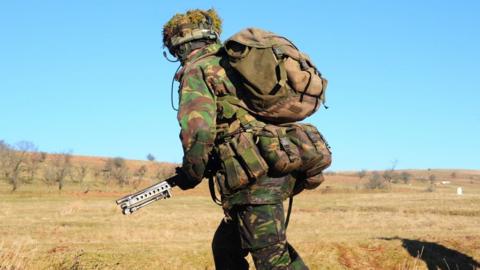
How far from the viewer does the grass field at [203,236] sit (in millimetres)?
10875

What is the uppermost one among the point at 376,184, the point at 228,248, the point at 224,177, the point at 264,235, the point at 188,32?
the point at 376,184

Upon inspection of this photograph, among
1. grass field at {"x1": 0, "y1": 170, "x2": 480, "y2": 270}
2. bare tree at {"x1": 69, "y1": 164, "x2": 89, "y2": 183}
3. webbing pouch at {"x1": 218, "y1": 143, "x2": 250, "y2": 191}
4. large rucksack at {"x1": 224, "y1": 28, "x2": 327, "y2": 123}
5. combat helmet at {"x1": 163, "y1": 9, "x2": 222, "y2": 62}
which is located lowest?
grass field at {"x1": 0, "y1": 170, "x2": 480, "y2": 270}

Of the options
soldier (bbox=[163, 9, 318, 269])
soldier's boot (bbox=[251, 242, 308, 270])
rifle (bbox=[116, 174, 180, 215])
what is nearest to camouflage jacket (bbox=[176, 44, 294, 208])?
soldier (bbox=[163, 9, 318, 269])

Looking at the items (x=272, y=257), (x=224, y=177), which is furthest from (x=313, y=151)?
(x=272, y=257)

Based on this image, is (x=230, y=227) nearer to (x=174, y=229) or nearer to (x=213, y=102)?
(x=213, y=102)

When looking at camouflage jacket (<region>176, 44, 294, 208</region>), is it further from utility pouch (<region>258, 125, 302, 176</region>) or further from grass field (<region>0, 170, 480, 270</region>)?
grass field (<region>0, 170, 480, 270</region>)

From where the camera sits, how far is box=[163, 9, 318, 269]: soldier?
429 cm

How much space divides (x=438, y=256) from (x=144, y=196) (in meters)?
9.39

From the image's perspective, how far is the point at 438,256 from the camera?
12.7 metres

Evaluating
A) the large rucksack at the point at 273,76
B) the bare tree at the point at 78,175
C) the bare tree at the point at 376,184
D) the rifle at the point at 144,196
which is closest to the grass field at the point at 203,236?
the rifle at the point at 144,196

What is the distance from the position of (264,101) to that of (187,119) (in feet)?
1.78

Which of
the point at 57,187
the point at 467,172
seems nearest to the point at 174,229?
the point at 57,187

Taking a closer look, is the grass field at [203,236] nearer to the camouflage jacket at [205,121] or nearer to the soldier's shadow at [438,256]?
the soldier's shadow at [438,256]

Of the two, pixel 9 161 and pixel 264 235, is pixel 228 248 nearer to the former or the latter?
pixel 264 235
